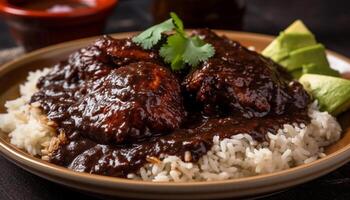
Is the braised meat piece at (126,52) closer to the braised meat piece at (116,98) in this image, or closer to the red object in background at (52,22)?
the braised meat piece at (116,98)

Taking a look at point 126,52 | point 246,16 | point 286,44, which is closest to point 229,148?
point 126,52

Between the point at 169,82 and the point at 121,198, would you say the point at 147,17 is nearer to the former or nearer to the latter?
the point at 169,82

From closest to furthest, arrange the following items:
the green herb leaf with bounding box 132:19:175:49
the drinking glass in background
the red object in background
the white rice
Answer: the white rice, the green herb leaf with bounding box 132:19:175:49, the red object in background, the drinking glass in background

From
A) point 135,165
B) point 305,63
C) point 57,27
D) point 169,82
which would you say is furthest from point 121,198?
point 57,27

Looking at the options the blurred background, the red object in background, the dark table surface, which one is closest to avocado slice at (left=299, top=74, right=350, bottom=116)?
the dark table surface

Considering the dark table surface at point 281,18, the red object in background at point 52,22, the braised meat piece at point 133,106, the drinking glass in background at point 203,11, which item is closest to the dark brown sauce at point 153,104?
the braised meat piece at point 133,106

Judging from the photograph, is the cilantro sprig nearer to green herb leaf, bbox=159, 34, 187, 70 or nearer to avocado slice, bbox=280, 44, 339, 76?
green herb leaf, bbox=159, 34, 187, 70

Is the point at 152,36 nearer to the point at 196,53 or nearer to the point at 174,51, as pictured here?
the point at 174,51

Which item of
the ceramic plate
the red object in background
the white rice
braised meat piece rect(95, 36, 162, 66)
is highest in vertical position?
braised meat piece rect(95, 36, 162, 66)
